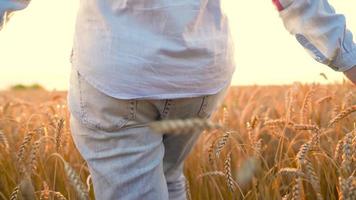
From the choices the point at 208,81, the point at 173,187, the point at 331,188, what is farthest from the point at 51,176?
the point at 208,81

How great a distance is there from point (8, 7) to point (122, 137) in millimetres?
361

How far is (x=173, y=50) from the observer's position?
1.41 m

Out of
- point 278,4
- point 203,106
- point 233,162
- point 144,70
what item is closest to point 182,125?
point 144,70

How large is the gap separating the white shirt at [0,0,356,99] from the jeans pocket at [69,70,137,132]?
23mm

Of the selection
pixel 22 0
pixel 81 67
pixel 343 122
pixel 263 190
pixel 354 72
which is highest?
pixel 22 0

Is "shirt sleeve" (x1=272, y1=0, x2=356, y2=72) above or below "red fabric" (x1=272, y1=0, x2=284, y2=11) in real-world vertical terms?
below

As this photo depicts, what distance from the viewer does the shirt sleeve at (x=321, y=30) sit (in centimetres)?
156

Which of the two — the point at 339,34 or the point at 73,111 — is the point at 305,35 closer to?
the point at 339,34

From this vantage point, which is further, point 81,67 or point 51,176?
point 51,176

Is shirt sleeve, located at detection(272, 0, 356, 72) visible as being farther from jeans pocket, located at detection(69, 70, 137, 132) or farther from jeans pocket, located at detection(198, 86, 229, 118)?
jeans pocket, located at detection(69, 70, 137, 132)

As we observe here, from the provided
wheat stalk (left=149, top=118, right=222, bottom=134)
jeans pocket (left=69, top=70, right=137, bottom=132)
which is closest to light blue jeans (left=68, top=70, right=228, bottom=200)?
jeans pocket (left=69, top=70, right=137, bottom=132)

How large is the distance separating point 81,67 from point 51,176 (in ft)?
3.37

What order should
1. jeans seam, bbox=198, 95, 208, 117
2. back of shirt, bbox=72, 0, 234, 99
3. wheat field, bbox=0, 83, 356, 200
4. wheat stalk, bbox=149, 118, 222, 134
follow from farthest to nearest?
1. wheat field, bbox=0, 83, 356, 200
2. jeans seam, bbox=198, 95, 208, 117
3. back of shirt, bbox=72, 0, 234, 99
4. wheat stalk, bbox=149, 118, 222, 134

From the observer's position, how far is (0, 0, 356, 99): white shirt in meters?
1.40
